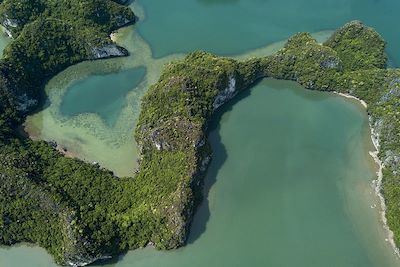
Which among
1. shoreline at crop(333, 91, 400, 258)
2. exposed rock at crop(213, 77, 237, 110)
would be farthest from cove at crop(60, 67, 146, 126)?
shoreline at crop(333, 91, 400, 258)

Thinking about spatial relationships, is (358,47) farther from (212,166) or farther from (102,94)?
(102,94)

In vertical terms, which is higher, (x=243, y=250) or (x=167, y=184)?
(x=167, y=184)

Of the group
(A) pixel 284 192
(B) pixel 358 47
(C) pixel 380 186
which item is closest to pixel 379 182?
(C) pixel 380 186

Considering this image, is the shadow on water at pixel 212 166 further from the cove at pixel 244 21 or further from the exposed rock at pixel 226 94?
the cove at pixel 244 21

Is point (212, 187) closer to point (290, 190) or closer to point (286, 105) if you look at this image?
point (290, 190)

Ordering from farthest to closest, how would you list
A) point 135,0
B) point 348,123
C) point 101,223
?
1. point 135,0
2. point 348,123
3. point 101,223

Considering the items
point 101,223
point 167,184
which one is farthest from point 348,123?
point 101,223

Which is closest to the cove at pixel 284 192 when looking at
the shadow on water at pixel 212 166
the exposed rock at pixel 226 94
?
the shadow on water at pixel 212 166
